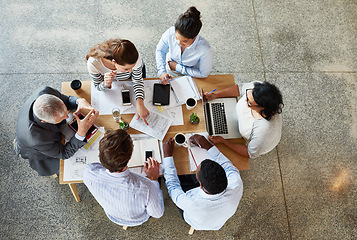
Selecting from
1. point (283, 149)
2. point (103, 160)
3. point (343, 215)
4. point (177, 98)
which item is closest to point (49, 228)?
point (103, 160)

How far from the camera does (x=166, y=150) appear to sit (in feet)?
6.55

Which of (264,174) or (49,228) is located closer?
(49,228)

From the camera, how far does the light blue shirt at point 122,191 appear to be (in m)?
1.72

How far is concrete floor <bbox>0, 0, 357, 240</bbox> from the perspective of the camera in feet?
8.76

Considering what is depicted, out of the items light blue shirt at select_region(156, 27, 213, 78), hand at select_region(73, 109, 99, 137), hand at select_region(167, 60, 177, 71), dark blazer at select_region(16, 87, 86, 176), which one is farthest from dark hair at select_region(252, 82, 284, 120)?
dark blazer at select_region(16, 87, 86, 176)

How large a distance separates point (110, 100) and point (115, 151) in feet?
2.24

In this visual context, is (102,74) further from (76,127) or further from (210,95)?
(210,95)

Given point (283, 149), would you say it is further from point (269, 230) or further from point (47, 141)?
point (47, 141)

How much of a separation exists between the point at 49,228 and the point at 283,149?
2.56m

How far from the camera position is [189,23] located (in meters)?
2.00

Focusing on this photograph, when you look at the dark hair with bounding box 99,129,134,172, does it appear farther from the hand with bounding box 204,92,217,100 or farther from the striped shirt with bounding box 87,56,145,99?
the hand with bounding box 204,92,217,100

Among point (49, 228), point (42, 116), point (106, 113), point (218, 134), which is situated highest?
point (42, 116)

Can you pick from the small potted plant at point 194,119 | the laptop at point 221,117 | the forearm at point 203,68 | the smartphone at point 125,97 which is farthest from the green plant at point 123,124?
the forearm at point 203,68

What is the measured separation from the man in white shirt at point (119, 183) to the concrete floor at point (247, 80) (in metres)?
0.96
